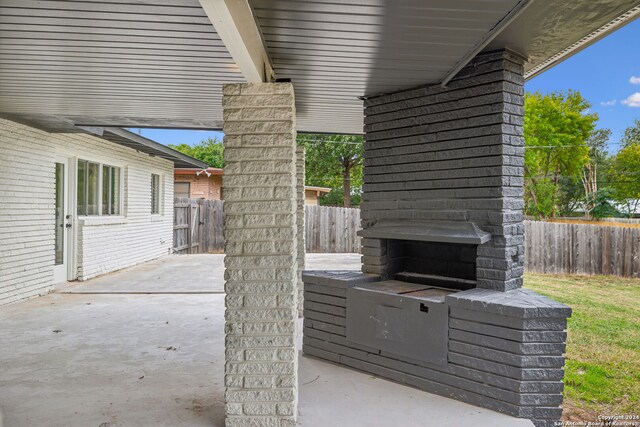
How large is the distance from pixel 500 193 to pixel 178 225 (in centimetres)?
1165

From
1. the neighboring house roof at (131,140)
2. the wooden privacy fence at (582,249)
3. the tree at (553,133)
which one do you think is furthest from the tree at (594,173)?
the neighboring house roof at (131,140)

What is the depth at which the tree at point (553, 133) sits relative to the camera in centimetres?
1981

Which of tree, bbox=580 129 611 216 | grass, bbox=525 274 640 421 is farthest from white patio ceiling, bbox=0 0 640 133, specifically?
tree, bbox=580 129 611 216

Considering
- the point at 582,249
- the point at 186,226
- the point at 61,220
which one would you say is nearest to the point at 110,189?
the point at 61,220

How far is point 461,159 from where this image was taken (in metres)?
3.72

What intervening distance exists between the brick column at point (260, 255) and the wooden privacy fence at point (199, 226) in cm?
1153

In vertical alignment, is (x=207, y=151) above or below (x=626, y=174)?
above

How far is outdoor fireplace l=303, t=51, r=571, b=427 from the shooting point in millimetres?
2947

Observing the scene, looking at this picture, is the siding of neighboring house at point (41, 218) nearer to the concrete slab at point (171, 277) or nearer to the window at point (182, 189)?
the concrete slab at point (171, 277)

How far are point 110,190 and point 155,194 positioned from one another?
2.79 m

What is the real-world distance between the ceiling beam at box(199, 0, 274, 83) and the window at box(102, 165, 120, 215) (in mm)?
7332

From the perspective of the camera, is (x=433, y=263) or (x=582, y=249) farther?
(x=582, y=249)

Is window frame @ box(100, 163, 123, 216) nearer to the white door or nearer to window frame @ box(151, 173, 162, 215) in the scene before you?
the white door

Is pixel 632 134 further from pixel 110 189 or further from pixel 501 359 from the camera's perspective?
pixel 501 359
